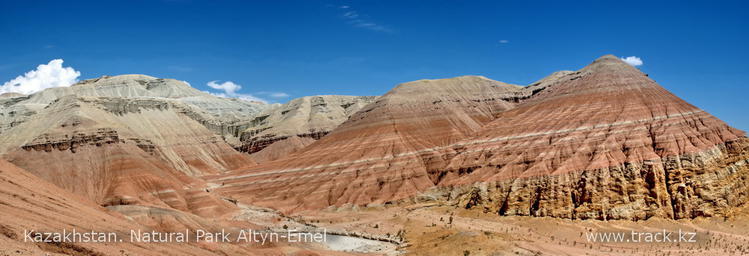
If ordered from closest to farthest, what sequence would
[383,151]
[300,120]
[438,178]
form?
[438,178] → [383,151] → [300,120]

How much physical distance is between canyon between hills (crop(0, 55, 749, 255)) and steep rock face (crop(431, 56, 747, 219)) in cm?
18

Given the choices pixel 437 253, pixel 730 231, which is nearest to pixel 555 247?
pixel 437 253

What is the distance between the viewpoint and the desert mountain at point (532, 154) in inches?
2089

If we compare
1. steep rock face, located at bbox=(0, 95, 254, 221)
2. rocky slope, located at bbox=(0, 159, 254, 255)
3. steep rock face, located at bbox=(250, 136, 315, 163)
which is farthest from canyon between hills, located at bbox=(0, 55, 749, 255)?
steep rock face, located at bbox=(250, 136, 315, 163)

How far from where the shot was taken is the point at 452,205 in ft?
211

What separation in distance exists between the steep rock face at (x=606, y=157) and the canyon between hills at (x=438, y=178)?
18cm

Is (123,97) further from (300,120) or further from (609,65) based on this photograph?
(609,65)

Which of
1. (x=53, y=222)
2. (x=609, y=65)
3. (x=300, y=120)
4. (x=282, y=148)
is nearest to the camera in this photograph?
(x=53, y=222)

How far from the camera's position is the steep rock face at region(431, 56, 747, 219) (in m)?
52.2

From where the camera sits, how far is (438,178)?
7325cm

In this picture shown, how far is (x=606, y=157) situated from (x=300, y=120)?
352ft

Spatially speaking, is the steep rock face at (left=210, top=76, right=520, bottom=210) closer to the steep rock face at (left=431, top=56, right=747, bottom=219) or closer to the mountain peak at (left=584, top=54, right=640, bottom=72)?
the steep rock face at (left=431, top=56, right=747, bottom=219)

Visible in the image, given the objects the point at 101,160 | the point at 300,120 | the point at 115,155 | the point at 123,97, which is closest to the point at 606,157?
the point at 115,155

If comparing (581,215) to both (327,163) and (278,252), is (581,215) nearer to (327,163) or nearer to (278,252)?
(278,252)
